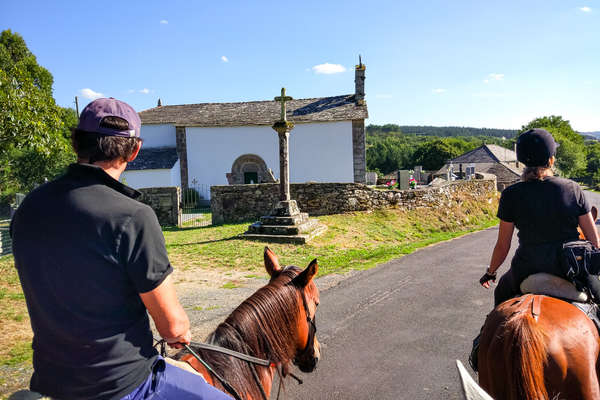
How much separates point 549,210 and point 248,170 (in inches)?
1080

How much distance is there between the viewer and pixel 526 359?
82.0 inches

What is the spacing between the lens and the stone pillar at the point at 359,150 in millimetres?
27312

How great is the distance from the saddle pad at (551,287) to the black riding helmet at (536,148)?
2.79 feet

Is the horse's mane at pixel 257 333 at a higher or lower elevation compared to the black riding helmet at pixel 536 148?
lower

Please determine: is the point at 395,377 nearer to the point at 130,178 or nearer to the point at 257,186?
the point at 257,186

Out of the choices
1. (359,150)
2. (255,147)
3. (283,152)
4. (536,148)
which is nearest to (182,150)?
(255,147)

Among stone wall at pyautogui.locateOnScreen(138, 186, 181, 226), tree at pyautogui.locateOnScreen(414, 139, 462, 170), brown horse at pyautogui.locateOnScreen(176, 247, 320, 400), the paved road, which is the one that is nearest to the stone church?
stone wall at pyautogui.locateOnScreen(138, 186, 181, 226)

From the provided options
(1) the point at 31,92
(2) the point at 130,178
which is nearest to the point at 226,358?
(1) the point at 31,92

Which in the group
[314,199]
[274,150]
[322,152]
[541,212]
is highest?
[274,150]

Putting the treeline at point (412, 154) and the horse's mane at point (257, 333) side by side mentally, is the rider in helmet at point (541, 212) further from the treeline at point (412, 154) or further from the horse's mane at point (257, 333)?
the treeline at point (412, 154)

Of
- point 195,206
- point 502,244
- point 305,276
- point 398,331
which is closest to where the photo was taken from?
point 305,276

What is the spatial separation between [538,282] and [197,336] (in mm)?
4580

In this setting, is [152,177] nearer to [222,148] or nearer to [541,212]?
[222,148]

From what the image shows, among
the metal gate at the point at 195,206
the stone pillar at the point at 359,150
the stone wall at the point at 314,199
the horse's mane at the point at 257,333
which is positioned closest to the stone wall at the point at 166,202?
the metal gate at the point at 195,206
